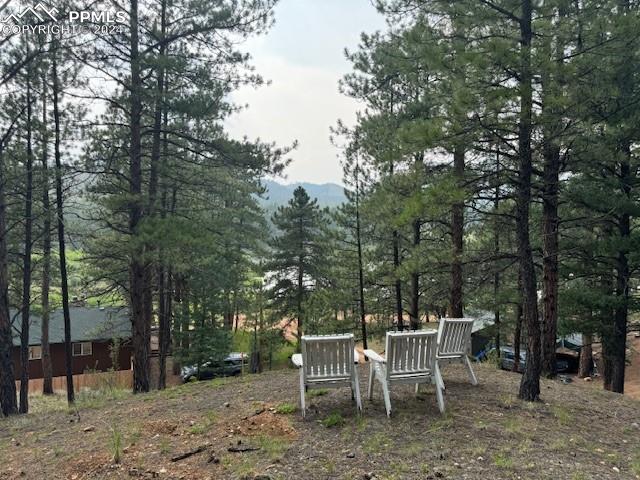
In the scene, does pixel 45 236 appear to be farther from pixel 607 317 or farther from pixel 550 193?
pixel 607 317

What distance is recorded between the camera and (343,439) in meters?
3.91

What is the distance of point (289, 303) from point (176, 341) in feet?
16.8

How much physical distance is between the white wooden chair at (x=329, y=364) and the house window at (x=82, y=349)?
22.2 meters

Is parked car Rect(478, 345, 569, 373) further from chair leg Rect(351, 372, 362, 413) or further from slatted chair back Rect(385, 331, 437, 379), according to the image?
chair leg Rect(351, 372, 362, 413)

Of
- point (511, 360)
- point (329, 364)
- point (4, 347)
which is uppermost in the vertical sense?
point (329, 364)

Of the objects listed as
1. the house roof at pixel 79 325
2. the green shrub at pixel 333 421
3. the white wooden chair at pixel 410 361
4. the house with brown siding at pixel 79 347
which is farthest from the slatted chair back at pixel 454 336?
Result: the house with brown siding at pixel 79 347

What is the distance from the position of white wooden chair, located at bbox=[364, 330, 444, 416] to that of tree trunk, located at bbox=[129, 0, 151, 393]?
567 cm

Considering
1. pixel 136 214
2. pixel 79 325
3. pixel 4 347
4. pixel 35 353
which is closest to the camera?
pixel 4 347

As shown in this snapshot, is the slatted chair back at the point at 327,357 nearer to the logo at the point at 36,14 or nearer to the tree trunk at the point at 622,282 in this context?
the tree trunk at the point at 622,282

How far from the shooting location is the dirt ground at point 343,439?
3340mm

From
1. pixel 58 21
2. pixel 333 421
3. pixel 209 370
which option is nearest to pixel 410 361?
pixel 333 421

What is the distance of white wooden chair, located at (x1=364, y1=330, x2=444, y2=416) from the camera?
452 cm

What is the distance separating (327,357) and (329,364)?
0.09 m

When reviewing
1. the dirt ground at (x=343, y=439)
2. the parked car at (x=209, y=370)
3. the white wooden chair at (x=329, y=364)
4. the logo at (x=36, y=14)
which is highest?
the logo at (x=36, y=14)
